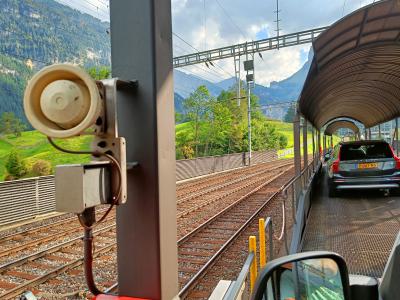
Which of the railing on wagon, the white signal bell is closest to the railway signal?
the white signal bell

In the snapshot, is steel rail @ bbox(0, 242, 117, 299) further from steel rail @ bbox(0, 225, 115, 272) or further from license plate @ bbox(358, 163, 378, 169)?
license plate @ bbox(358, 163, 378, 169)

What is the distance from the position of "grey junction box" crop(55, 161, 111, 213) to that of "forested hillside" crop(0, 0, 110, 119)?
9512 centimetres

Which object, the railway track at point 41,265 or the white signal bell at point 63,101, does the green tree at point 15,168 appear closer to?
the railway track at point 41,265

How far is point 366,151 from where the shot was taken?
1120 cm

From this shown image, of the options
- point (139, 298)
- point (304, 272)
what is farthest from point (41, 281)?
point (304, 272)

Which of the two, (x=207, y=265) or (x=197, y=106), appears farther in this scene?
(x=197, y=106)

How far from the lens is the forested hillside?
337 feet

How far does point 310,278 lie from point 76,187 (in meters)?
1.27

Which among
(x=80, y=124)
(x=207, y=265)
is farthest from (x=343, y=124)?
(x=80, y=124)

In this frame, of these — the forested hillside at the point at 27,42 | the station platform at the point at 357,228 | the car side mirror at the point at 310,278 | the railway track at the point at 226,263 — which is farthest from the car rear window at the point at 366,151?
the forested hillside at the point at 27,42

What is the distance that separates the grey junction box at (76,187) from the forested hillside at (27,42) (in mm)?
95125

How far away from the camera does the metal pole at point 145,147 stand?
83.8 inches

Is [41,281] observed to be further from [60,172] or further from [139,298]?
[60,172]

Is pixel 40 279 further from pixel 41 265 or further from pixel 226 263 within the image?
pixel 226 263
